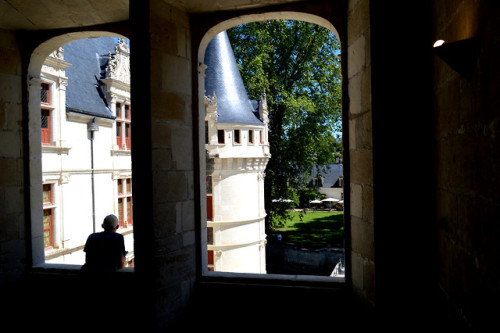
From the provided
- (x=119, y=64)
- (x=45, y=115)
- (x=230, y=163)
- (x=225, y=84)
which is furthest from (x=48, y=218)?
(x=225, y=84)

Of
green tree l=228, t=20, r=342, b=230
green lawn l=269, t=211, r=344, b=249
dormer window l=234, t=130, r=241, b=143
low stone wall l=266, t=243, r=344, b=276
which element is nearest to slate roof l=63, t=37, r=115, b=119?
dormer window l=234, t=130, r=241, b=143

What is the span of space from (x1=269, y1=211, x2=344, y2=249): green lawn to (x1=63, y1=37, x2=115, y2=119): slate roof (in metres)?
8.78

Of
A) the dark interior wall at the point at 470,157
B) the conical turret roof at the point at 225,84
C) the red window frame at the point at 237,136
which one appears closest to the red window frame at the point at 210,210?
the red window frame at the point at 237,136

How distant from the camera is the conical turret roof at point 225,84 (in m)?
11.6

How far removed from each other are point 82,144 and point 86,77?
7.09 feet

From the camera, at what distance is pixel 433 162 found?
5.54 ft

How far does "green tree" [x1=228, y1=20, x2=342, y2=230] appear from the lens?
44.0ft

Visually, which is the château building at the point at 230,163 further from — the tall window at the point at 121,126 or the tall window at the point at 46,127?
the tall window at the point at 46,127

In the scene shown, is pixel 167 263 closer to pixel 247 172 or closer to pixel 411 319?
pixel 411 319

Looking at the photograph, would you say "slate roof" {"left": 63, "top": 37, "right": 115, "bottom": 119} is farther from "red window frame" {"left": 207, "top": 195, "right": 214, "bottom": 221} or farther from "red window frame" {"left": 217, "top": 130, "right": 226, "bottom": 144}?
"red window frame" {"left": 207, "top": 195, "right": 214, "bottom": 221}

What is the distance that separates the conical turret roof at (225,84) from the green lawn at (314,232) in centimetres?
537

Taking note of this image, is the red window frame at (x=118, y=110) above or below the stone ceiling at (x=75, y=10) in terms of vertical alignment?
above

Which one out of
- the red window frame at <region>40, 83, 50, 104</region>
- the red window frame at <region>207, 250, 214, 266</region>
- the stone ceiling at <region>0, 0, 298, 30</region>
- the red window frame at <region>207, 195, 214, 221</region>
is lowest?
the red window frame at <region>207, 250, 214, 266</region>

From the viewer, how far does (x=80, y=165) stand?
9.05 meters
